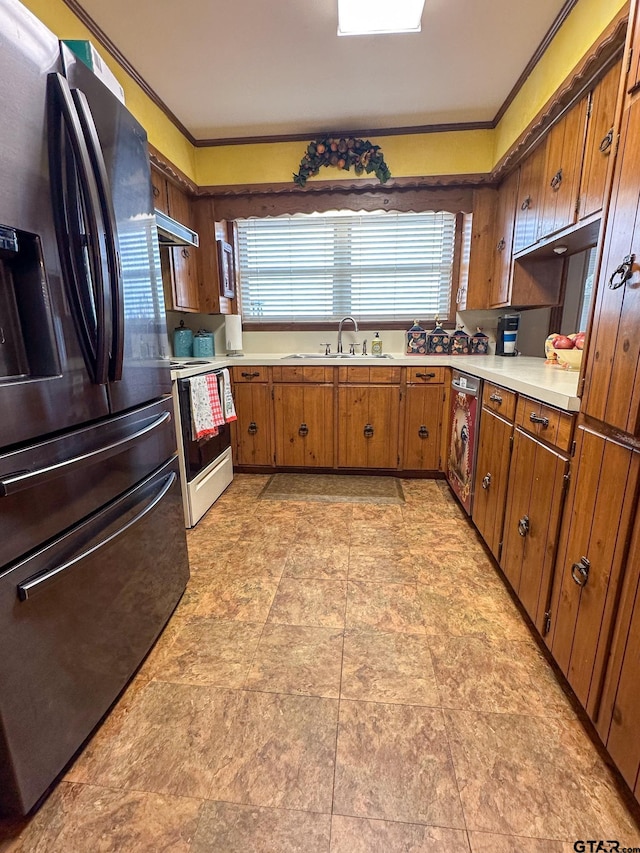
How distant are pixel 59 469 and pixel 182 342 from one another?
7.82 feet

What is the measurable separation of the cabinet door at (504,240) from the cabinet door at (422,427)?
0.82m

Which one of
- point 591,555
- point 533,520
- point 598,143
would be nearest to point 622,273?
point 591,555

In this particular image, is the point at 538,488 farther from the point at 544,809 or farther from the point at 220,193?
the point at 220,193

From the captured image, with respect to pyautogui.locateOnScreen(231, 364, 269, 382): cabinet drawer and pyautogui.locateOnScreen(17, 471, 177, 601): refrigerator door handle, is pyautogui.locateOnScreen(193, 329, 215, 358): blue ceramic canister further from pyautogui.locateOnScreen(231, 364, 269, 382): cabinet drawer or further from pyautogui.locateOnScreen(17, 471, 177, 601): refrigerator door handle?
pyautogui.locateOnScreen(17, 471, 177, 601): refrigerator door handle

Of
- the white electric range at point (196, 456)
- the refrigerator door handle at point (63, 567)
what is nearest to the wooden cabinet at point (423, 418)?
the white electric range at point (196, 456)

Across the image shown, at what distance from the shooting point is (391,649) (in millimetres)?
1420

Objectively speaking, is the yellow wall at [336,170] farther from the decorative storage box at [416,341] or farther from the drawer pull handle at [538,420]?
the drawer pull handle at [538,420]

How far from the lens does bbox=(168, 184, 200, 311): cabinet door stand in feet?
9.12

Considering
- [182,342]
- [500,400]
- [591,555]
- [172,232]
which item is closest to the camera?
[591,555]

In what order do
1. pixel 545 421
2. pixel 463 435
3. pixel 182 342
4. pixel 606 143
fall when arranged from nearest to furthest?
pixel 545 421 < pixel 606 143 < pixel 463 435 < pixel 182 342

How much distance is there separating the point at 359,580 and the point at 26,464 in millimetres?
1444

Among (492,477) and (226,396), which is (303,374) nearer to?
(226,396)

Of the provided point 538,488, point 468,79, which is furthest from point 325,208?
point 538,488

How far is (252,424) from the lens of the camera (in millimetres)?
3080
